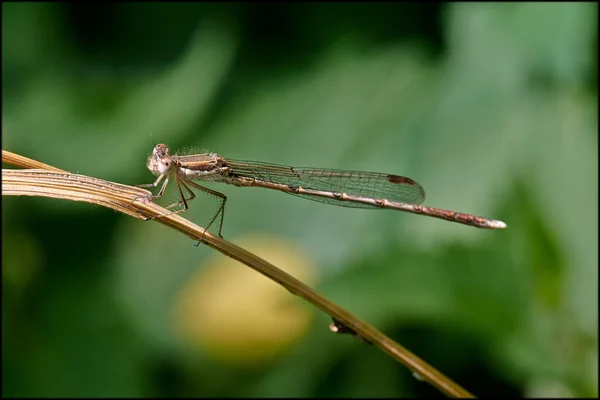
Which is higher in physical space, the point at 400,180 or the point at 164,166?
the point at 400,180

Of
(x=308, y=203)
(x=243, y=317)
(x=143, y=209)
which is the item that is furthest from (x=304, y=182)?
(x=143, y=209)

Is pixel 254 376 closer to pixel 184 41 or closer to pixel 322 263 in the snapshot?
pixel 322 263

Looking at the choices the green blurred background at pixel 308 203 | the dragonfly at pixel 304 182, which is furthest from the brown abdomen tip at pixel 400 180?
the green blurred background at pixel 308 203

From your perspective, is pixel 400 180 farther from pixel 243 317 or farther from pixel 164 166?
pixel 164 166

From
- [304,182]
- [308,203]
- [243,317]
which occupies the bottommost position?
[243,317]

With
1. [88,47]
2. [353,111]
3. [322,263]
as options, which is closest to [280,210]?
[322,263]
